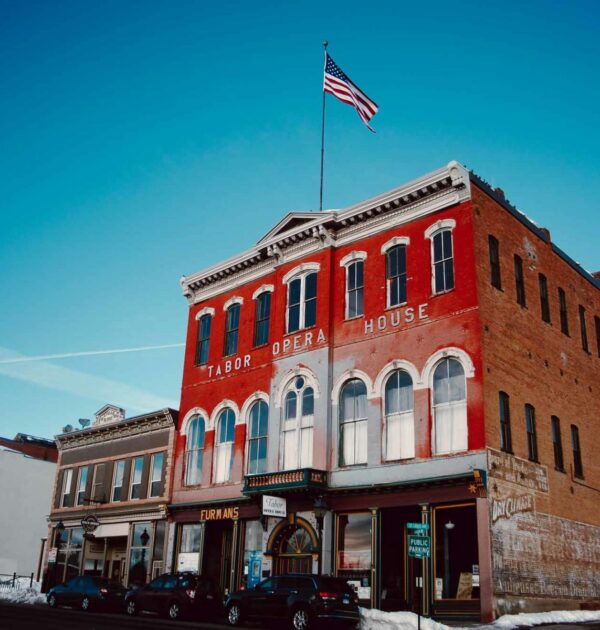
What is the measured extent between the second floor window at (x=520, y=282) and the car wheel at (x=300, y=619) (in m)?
14.0

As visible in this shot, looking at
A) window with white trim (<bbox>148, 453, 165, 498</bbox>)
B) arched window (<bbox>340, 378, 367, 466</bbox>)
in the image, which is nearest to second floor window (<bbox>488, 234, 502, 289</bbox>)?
arched window (<bbox>340, 378, 367, 466</bbox>)

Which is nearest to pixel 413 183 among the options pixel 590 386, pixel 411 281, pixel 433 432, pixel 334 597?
pixel 411 281

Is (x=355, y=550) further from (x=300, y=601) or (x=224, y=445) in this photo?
(x=224, y=445)

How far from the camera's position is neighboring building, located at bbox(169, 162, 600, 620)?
79.2 ft

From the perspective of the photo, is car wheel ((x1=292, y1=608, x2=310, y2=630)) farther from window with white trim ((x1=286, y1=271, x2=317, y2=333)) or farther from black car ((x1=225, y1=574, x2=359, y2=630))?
window with white trim ((x1=286, y1=271, x2=317, y2=333))

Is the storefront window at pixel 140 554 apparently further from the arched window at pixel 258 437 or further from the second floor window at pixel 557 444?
the second floor window at pixel 557 444

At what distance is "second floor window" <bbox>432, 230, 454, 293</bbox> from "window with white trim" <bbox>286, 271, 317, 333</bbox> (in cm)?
595

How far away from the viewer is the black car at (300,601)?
20.2 metres

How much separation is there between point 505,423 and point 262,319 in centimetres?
1294

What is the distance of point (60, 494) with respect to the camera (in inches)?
1703

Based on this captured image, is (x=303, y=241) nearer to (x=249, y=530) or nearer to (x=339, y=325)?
(x=339, y=325)

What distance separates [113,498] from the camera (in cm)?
3922

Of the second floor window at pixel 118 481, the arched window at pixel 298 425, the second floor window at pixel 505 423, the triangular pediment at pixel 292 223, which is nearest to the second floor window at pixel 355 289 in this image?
the triangular pediment at pixel 292 223

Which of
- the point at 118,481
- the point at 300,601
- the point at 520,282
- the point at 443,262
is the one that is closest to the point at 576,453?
the point at 520,282
